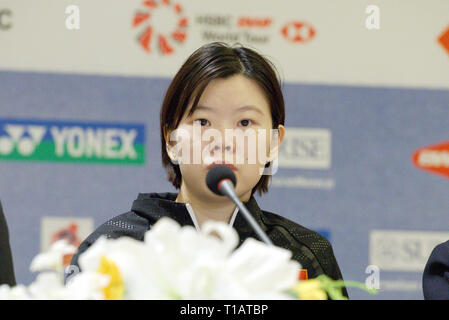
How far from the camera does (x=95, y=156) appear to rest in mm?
2271

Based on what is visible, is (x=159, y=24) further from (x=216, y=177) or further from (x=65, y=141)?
(x=216, y=177)

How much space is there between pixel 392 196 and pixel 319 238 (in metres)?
1.04

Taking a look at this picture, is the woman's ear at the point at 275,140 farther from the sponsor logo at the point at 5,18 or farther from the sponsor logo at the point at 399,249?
the sponsor logo at the point at 5,18

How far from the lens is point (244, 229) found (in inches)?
49.0

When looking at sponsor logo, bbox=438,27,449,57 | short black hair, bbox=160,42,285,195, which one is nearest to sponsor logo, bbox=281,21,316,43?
sponsor logo, bbox=438,27,449,57

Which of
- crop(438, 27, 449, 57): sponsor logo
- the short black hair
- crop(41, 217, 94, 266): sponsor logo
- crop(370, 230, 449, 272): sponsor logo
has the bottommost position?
crop(370, 230, 449, 272): sponsor logo

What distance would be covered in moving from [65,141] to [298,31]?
883 millimetres

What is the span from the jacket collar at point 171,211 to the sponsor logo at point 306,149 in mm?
991

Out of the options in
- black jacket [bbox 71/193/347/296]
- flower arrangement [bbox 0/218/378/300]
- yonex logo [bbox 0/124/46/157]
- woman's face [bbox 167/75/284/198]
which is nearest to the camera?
flower arrangement [bbox 0/218/378/300]

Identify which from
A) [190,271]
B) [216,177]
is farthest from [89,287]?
[216,177]

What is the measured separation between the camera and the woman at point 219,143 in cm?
114

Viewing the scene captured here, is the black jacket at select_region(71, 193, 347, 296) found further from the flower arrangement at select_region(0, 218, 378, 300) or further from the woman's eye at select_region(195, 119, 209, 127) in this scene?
the flower arrangement at select_region(0, 218, 378, 300)

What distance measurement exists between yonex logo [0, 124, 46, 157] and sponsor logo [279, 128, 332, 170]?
828mm

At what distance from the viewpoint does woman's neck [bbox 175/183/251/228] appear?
1.22m
